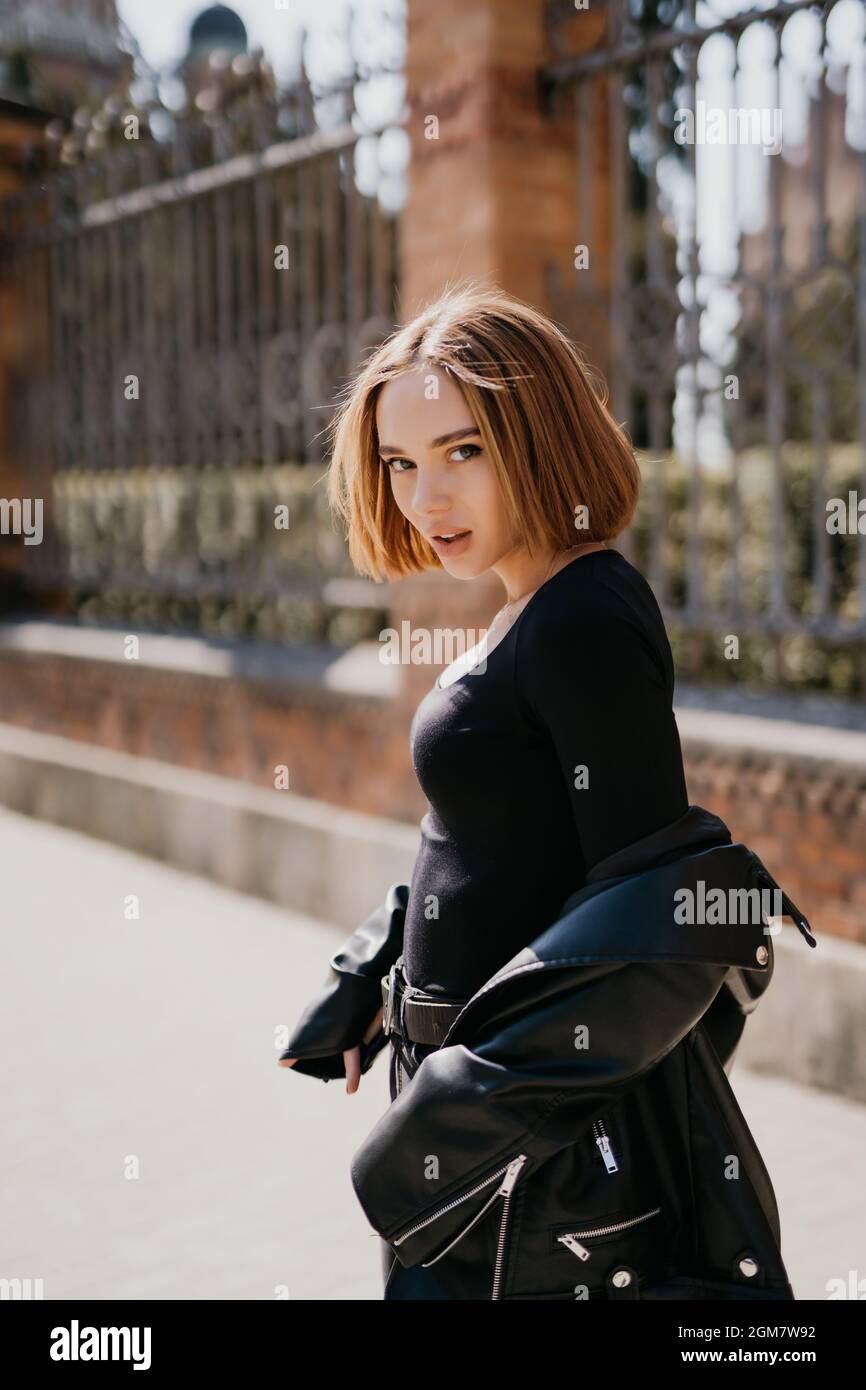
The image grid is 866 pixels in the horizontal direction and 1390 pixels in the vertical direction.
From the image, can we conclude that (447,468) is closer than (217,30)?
Yes

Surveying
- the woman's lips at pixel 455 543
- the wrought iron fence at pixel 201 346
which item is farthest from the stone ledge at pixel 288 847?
the woman's lips at pixel 455 543

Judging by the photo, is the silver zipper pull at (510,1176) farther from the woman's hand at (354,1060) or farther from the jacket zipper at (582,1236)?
the woman's hand at (354,1060)

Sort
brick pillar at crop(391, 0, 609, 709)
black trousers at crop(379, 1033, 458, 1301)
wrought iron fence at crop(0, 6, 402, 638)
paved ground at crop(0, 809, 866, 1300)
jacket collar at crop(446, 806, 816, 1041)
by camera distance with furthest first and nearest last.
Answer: wrought iron fence at crop(0, 6, 402, 638) → brick pillar at crop(391, 0, 609, 709) → paved ground at crop(0, 809, 866, 1300) → black trousers at crop(379, 1033, 458, 1301) → jacket collar at crop(446, 806, 816, 1041)

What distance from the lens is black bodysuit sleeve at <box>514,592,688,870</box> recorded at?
64.1 inches

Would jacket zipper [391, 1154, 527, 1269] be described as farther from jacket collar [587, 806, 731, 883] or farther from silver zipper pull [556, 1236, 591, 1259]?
jacket collar [587, 806, 731, 883]

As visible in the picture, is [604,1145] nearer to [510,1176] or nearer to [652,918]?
[510,1176]

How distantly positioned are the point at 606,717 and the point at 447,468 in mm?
406

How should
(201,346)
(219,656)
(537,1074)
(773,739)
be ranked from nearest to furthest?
(537,1074) < (773,739) < (219,656) < (201,346)

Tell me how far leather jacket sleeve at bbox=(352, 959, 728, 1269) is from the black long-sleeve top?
16cm

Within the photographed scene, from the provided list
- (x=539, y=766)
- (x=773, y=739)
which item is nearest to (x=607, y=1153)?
(x=539, y=766)

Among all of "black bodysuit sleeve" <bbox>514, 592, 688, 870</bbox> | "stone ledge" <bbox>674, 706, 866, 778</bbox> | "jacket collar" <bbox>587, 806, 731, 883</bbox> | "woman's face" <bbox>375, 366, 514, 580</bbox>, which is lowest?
"stone ledge" <bbox>674, 706, 866, 778</bbox>

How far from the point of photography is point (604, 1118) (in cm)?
174

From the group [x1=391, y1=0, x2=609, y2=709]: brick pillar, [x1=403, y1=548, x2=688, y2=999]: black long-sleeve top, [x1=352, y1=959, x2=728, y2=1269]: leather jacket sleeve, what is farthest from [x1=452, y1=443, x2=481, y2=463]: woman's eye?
[x1=391, y1=0, x2=609, y2=709]: brick pillar
